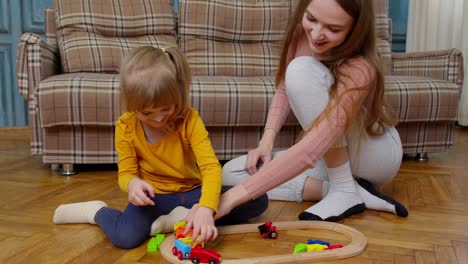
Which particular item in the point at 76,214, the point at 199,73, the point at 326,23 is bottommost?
the point at 76,214

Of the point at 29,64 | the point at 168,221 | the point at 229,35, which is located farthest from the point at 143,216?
the point at 229,35

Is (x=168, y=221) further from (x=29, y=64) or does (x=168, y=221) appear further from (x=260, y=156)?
(x=29, y=64)

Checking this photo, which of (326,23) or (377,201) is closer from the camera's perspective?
(326,23)

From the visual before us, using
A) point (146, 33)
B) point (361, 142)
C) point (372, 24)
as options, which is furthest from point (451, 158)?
point (146, 33)

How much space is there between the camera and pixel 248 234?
979 mm

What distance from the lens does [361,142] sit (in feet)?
3.84

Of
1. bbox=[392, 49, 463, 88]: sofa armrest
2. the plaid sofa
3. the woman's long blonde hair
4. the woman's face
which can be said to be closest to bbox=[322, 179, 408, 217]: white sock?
the woman's long blonde hair

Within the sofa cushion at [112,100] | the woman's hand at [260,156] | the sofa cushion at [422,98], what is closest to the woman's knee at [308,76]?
the woman's hand at [260,156]

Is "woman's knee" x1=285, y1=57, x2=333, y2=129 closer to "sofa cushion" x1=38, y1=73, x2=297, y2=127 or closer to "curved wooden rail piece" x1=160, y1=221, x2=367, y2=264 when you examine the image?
"curved wooden rail piece" x1=160, y1=221, x2=367, y2=264

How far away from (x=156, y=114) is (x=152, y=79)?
72mm

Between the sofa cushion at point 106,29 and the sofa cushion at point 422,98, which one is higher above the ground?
the sofa cushion at point 106,29

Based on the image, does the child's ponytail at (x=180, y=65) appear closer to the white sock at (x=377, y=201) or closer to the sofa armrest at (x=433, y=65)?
the white sock at (x=377, y=201)

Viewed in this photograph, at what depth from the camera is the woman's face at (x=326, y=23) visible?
93 cm

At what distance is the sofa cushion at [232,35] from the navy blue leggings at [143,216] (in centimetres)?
107
